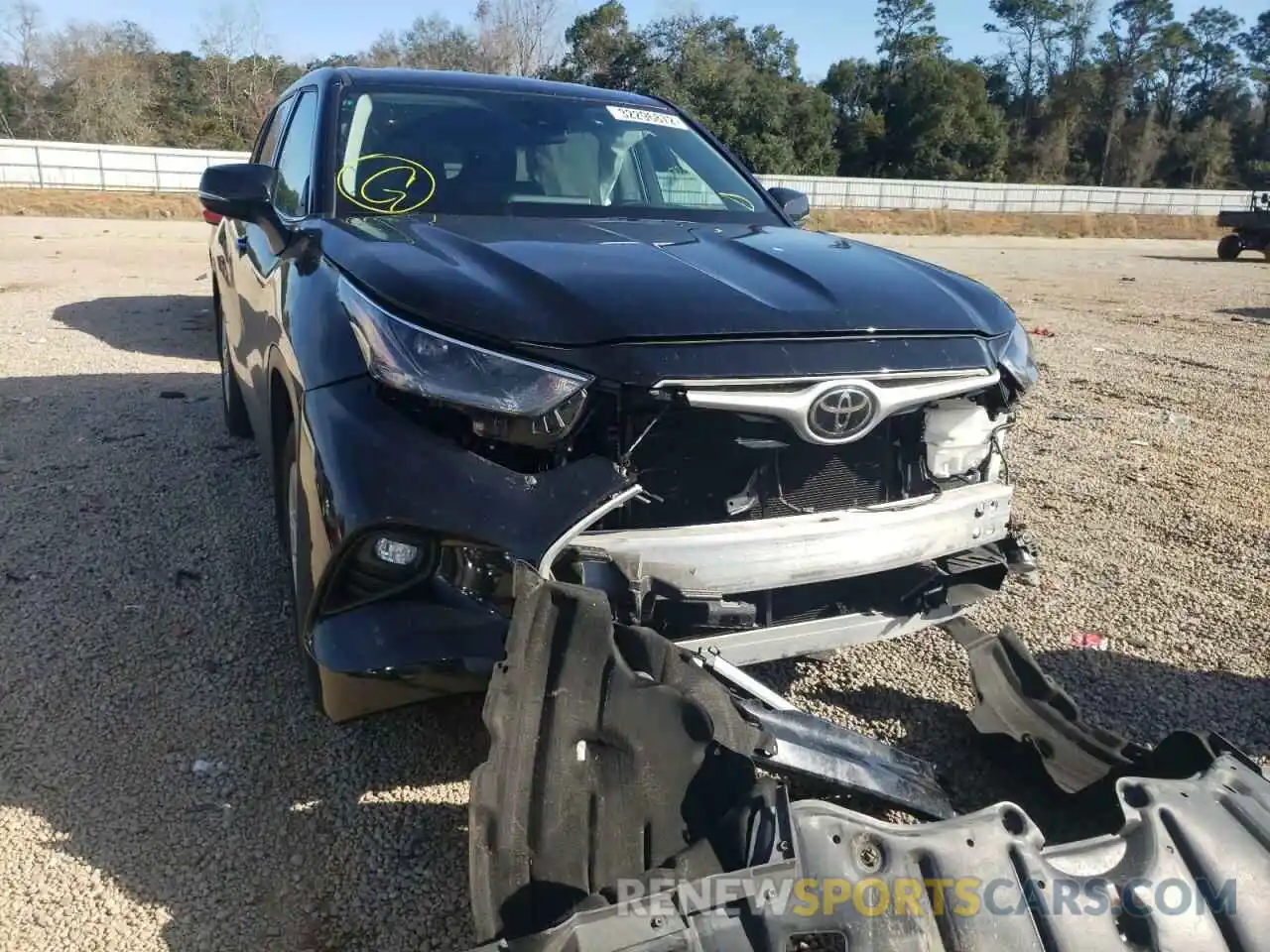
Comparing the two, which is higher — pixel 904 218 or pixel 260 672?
pixel 904 218

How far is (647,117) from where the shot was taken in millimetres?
4105

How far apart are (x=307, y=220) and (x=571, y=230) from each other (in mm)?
809

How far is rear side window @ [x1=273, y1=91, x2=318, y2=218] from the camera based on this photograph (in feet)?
11.0

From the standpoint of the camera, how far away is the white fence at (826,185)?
24.9m

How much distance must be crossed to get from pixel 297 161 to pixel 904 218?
3025 cm

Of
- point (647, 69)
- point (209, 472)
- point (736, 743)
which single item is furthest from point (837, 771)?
point (647, 69)

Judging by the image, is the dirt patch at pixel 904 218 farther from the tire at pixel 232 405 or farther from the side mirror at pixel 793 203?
the side mirror at pixel 793 203

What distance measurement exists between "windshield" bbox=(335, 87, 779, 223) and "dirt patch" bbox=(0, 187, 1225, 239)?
72.8ft

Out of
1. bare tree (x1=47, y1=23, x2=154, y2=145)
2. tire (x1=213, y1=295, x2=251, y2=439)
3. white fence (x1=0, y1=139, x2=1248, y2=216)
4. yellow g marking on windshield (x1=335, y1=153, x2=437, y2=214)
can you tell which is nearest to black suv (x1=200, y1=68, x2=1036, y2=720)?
yellow g marking on windshield (x1=335, y1=153, x2=437, y2=214)

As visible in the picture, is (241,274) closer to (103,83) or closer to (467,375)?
(467,375)

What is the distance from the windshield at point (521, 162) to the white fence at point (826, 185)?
713 inches

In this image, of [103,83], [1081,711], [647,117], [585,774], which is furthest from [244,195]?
[103,83]

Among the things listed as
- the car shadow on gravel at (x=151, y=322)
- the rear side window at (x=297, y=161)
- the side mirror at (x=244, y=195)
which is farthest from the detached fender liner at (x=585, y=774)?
the car shadow on gravel at (x=151, y=322)

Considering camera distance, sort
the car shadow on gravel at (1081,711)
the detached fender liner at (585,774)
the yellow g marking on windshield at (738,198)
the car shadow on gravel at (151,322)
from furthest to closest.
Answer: the car shadow on gravel at (151,322) → the yellow g marking on windshield at (738,198) → the car shadow on gravel at (1081,711) → the detached fender liner at (585,774)
